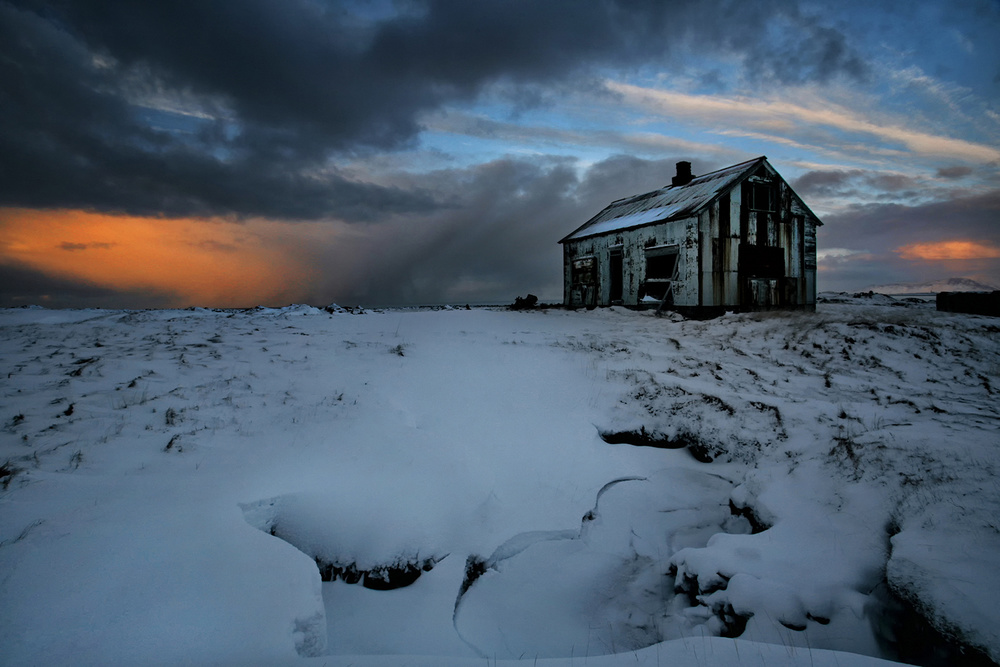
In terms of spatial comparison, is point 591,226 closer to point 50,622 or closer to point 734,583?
point 734,583

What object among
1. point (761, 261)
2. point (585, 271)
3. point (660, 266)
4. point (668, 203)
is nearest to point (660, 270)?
point (660, 266)

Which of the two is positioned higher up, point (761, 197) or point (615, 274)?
point (761, 197)

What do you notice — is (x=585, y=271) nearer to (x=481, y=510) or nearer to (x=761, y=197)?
(x=761, y=197)

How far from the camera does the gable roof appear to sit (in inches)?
537

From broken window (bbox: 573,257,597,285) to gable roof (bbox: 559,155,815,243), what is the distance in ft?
3.32

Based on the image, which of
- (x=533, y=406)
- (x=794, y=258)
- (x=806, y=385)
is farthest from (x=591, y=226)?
(x=533, y=406)

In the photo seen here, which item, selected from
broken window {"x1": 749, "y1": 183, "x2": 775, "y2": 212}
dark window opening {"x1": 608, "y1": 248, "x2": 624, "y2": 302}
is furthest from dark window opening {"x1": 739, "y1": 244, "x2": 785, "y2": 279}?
dark window opening {"x1": 608, "y1": 248, "x2": 624, "y2": 302}

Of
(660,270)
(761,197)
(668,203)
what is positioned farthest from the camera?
(660,270)

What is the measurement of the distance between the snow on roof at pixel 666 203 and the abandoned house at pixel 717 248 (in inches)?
2.3

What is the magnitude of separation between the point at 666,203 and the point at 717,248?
3.12m

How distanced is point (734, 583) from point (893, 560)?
1.03 m

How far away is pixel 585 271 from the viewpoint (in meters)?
17.6

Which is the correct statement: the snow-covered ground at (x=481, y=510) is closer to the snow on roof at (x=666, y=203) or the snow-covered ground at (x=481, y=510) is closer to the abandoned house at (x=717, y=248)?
the abandoned house at (x=717, y=248)

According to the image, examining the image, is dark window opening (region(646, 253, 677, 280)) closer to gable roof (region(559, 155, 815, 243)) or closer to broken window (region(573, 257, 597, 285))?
gable roof (region(559, 155, 815, 243))
